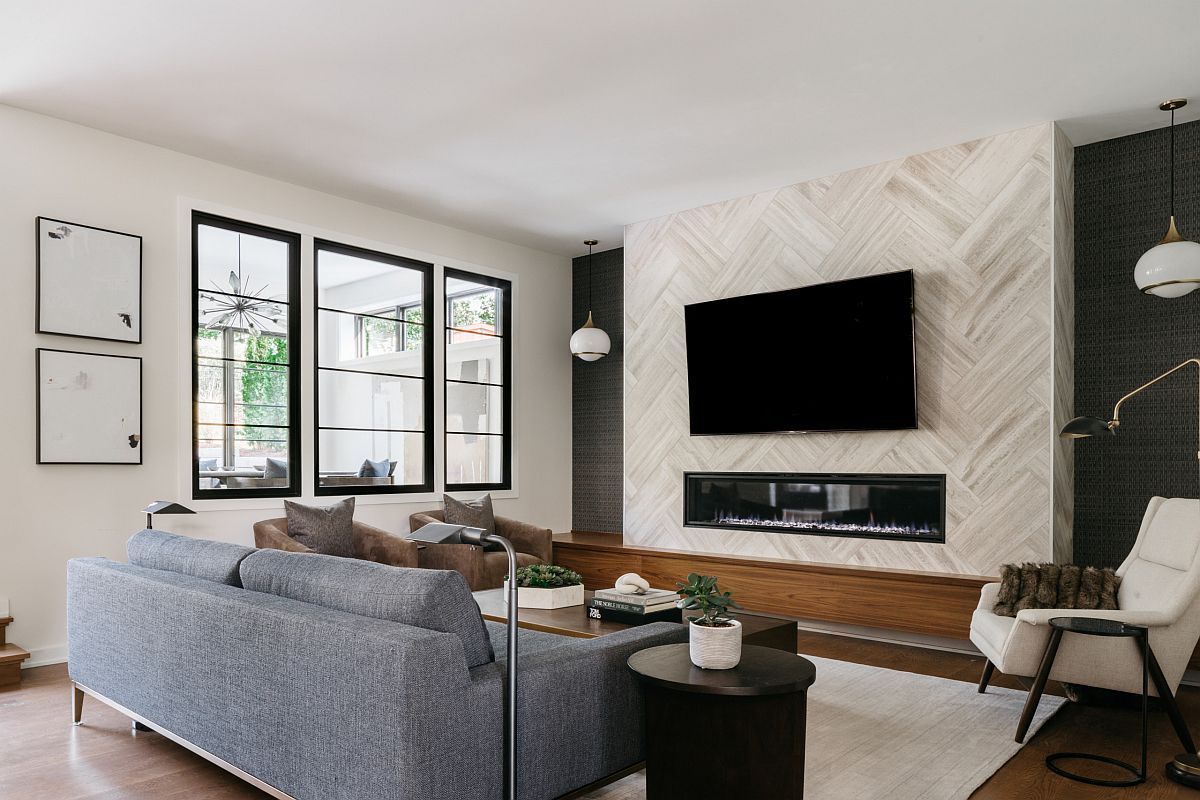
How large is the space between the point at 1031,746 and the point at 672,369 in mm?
3469

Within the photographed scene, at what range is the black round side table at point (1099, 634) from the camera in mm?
2693

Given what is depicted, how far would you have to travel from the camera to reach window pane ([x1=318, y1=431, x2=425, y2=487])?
5.53 m

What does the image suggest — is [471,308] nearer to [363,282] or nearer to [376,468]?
[363,282]

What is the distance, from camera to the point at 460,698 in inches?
74.4

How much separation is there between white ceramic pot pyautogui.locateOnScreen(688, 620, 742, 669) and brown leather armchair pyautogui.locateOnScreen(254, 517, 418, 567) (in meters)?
2.83

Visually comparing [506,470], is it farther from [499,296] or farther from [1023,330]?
[1023,330]

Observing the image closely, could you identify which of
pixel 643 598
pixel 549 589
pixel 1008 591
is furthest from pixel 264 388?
pixel 1008 591

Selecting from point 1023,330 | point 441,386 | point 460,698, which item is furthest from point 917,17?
point 441,386

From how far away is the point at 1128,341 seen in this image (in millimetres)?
4383

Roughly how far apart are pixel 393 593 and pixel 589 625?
58.6 inches

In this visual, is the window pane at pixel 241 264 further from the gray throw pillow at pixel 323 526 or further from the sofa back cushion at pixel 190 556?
the sofa back cushion at pixel 190 556

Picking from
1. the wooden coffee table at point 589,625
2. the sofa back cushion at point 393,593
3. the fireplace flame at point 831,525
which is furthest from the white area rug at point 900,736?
the fireplace flame at point 831,525

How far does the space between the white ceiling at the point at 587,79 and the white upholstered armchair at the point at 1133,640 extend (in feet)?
6.73

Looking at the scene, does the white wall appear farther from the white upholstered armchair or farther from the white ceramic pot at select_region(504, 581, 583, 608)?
the white upholstered armchair
